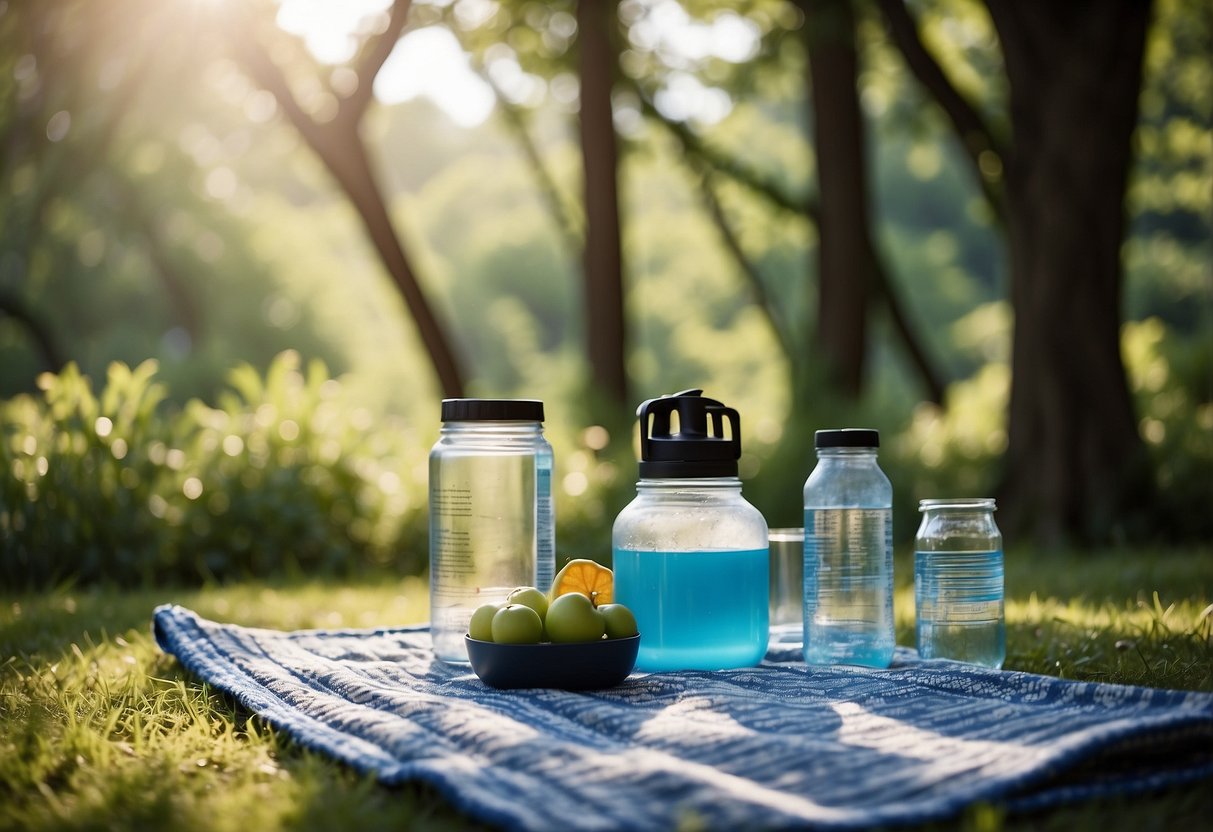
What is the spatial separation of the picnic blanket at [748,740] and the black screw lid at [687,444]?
1.50ft

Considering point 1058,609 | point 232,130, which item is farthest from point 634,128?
point 232,130

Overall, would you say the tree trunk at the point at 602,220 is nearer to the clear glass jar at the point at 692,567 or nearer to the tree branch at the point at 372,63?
the tree branch at the point at 372,63

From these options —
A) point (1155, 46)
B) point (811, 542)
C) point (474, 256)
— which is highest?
point (474, 256)

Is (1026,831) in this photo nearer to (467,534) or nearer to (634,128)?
(467,534)

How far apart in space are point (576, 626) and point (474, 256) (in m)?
53.7

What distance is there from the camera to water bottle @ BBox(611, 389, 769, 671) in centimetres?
267

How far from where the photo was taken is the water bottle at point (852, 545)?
111 inches

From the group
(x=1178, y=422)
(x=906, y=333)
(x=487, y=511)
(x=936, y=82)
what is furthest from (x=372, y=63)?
(x=487, y=511)

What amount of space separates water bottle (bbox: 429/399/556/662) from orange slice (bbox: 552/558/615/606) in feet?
0.53

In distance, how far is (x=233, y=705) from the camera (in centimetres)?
265

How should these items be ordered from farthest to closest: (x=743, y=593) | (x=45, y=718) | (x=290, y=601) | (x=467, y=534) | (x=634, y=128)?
(x=634, y=128), (x=290, y=601), (x=467, y=534), (x=743, y=593), (x=45, y=718)

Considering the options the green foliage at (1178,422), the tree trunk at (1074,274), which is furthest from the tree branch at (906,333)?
the tree trunk at (1074,274)

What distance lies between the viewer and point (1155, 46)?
11.2 metres

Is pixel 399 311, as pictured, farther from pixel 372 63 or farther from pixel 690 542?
pixel 690 542
